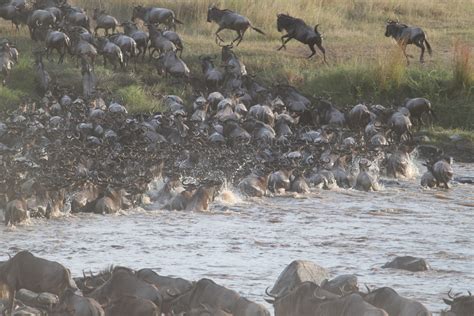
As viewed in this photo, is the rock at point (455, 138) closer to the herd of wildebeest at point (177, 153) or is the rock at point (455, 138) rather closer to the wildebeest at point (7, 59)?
the herd of wildebeest at point (177, 153)

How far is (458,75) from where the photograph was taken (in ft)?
65.9

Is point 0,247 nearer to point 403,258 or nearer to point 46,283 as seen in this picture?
point 46,283

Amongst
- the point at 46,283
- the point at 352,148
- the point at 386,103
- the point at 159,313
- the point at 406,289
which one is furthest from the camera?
the point at 386,103

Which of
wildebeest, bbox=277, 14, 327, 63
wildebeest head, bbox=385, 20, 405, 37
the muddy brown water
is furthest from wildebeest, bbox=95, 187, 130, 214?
wildebeest head, bbox=385, 20, 405, 37

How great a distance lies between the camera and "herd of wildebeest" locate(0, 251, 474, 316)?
7.62 meters

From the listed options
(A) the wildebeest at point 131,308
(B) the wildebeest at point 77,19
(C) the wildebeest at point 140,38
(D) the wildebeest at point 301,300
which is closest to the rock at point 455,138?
(C) the wildebeest at point 140,38

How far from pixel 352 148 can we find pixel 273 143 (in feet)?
3.54

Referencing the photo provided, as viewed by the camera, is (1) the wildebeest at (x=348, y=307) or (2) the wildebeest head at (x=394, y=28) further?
(2) the wildebeest head at (x=394, y=28)

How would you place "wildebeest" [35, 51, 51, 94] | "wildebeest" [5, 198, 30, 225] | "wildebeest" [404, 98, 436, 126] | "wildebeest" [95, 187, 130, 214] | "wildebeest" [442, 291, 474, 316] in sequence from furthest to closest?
1. "wildebeest" [35, 51, 51, 94]
2. "wildebeest" [404, 98, 436, 126]
3. "wildebeest" [95, 187, 130, 214]
4. "wildebeest" [5, 198, 30, 225]
5. "wildebeest" [442, 291, 474, 316]

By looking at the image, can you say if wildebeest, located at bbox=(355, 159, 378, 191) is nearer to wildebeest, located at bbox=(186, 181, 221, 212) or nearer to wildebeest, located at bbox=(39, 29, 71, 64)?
wildebeest, located at bbox=(186, 181, 221, 212)

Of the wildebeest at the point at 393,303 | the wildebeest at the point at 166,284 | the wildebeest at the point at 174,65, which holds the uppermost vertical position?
the wildebeest at the point at 393,303

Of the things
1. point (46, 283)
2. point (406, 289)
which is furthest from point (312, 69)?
point (46, 283)

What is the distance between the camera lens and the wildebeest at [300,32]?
857 inches

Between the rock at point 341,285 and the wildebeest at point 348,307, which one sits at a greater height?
the wildebeest at point 348,307
